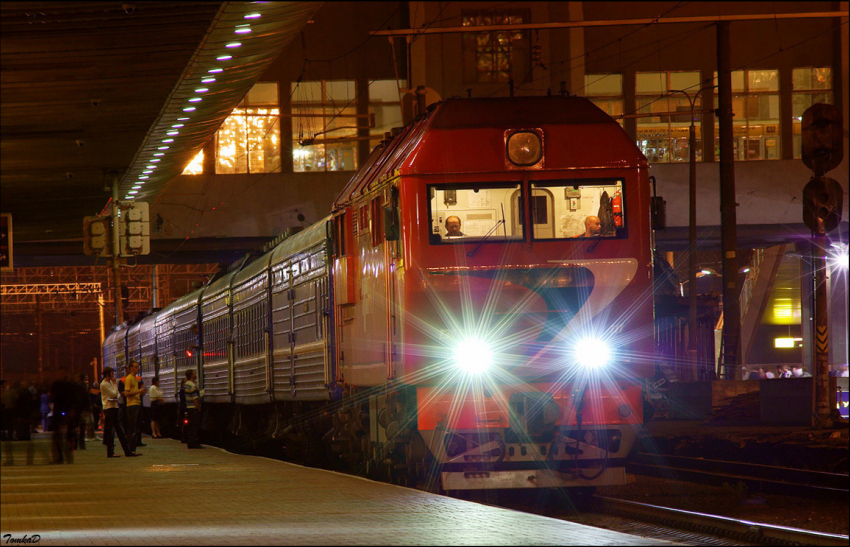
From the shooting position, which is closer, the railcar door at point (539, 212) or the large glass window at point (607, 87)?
the railcar door at point (539, 212)

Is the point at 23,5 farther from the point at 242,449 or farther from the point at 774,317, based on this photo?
the point at 774,317

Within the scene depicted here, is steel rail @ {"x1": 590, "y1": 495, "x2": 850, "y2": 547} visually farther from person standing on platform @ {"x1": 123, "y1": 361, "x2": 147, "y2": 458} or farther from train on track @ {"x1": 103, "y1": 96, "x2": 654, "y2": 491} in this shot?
person standing on platform @ {"x1": 123, "y1": 361, "x2": 147, "y2": 458}

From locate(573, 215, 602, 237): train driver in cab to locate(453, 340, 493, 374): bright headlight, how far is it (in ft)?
4.96

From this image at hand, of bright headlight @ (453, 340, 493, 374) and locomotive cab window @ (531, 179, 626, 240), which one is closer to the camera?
bright headlight @ (453, 340, 493, 374)

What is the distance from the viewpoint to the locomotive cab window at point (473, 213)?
11.5 metres

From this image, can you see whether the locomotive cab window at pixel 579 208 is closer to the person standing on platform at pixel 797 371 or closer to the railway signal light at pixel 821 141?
the railway signal light at pixel 821 141

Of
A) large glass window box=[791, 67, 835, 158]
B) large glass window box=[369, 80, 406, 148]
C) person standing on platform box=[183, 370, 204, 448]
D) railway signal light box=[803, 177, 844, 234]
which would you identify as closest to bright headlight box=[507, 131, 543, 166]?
railway signal light box=[803, 177, 844, 234]

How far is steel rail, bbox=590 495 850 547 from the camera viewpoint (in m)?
9.40

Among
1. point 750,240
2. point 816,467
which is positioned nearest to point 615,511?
point 816,467

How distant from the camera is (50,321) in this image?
7600cm

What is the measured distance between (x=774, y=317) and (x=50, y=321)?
159 ft

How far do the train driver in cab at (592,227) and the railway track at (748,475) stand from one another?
12.4 ft

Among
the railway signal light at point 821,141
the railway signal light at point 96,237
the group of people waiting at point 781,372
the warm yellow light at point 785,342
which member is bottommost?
the group of people waiting at point 781,372

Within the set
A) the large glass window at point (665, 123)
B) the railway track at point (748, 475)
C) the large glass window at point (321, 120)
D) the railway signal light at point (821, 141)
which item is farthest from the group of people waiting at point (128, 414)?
the large glass window at point (665, 123)
